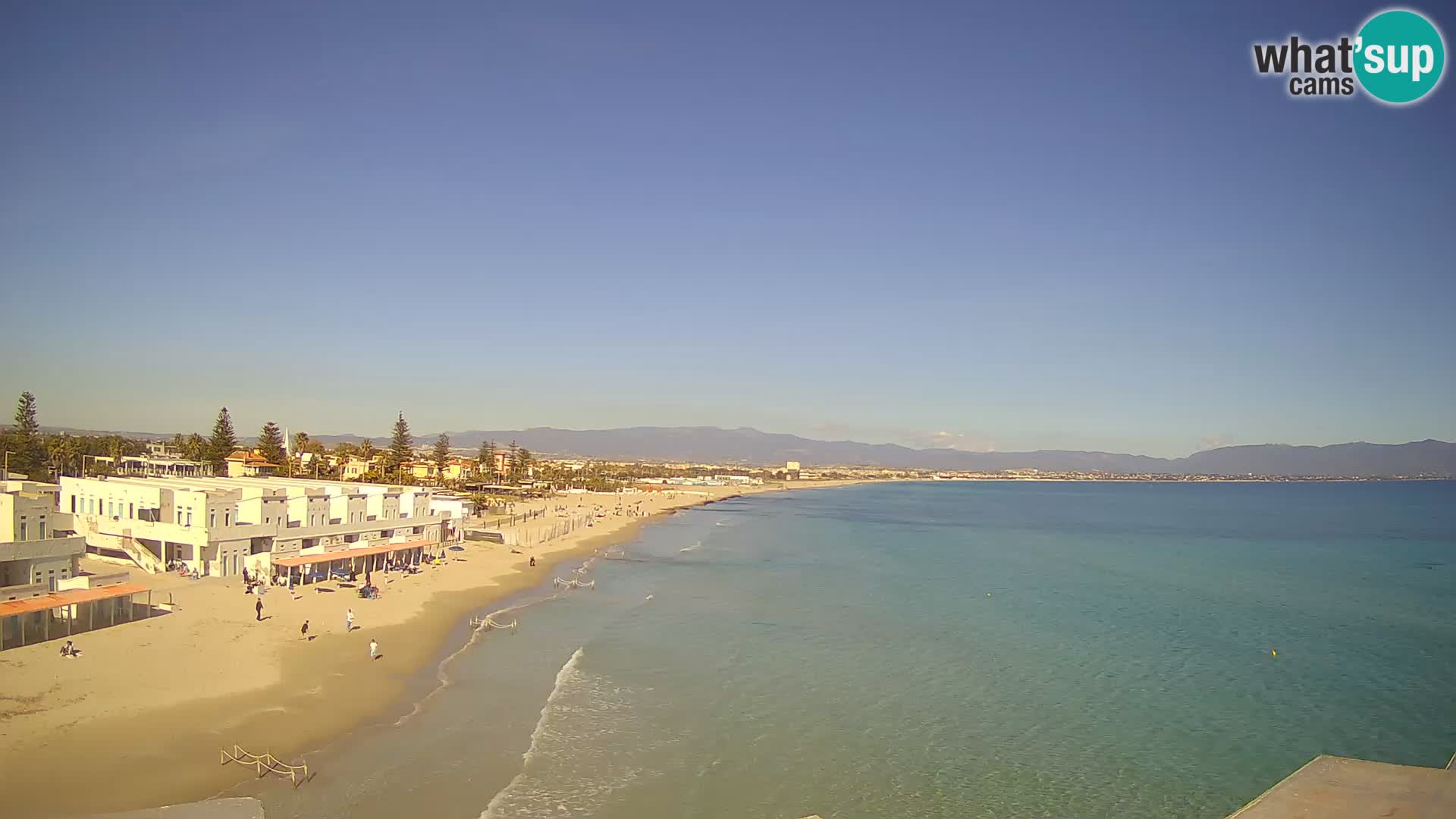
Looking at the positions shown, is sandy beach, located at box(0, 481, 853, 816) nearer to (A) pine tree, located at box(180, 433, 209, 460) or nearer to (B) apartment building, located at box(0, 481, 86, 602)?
(B) apartment building, located at box(0, 481, 86, 602)

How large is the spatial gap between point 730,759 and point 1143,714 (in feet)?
47.9

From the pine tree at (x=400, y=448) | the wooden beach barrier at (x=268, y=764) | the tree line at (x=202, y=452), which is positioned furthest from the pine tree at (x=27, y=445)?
the wooden beach barrier at (x=268, y=764)

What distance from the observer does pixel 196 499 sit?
36.9m

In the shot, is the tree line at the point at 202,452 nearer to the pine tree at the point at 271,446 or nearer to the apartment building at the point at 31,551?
the pine tree at the point at 271,446

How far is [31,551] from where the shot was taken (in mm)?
27625

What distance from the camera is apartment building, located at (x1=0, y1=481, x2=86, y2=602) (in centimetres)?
2697

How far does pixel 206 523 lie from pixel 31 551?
9.51 meters

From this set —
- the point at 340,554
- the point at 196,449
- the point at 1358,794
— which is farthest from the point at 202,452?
the point at 1358,794

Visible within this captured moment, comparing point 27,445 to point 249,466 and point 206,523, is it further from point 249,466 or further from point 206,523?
point 206,523

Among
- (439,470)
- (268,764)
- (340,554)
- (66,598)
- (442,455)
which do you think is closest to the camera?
(268,764)

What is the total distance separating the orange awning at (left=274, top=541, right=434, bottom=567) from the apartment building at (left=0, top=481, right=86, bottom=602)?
8809mm

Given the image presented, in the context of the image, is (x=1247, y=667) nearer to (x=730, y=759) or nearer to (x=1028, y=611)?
(x=1028, y=611)

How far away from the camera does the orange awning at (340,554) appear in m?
38.7

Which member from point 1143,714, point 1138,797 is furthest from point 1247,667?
point 1138,797
